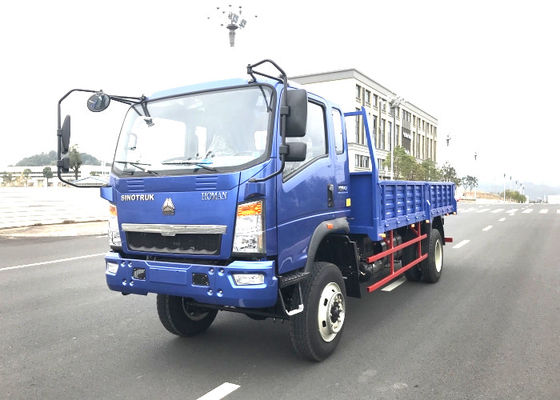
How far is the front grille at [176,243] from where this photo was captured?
348 centimetres

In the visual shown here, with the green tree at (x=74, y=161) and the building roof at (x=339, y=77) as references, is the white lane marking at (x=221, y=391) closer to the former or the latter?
the green tree at (x=74, y=161)

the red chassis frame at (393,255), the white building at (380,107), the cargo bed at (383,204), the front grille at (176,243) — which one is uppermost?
the white building at (380,107)

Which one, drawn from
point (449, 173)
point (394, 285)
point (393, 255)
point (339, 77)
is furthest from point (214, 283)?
point (449, 173)

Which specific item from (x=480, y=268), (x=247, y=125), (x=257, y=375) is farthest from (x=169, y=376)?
(x=480, y=268)

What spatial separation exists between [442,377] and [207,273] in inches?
81.6

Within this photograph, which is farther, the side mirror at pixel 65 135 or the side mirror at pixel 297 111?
the side mirror at pixel 65 135

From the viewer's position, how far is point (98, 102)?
4250 mm

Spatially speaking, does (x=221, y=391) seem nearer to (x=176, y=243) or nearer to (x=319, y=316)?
(x=319, y=316)

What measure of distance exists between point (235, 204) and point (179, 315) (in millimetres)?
1773

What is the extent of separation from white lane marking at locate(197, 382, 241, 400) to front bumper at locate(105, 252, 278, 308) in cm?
65

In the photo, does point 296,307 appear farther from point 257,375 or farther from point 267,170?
point 267,170

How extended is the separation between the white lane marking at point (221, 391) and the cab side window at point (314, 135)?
1847mm

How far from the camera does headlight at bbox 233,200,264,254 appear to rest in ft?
11.0

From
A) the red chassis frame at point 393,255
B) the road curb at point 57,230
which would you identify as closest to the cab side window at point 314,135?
the red chassis frame at point 393,255
